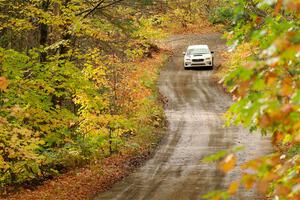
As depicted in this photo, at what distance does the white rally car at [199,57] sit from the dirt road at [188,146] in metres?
2.15

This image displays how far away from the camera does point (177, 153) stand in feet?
56.0

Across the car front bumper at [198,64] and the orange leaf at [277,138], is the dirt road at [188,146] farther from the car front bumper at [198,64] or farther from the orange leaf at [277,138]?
the orange leaf at [277,138]

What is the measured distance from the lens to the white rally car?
35.6m

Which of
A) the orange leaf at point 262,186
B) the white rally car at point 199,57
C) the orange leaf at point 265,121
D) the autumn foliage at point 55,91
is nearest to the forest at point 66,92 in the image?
the autumn foliage at point 55,91

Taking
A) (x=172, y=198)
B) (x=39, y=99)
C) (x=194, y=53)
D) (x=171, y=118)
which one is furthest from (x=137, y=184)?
(x=194, y=53)

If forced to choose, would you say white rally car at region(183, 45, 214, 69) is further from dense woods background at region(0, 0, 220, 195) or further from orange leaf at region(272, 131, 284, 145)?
orange leaf at region(272, 131, 284, 145)

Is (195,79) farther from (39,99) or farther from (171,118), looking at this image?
(39,99)

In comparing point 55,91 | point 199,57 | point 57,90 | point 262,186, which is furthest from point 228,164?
point 199,57

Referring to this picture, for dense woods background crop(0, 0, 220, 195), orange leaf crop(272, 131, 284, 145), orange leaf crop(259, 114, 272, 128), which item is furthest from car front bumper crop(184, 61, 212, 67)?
orange leaf crop(259, 114, 272, 128)

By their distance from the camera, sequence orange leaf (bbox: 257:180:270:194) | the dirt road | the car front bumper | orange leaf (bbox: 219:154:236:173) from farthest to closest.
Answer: the car front bumper, the dirt road, orange leaf (bbox: 219:154:236:173), orange leaf (bbox: 257:180:270:194)

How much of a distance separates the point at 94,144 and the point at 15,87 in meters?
5.62

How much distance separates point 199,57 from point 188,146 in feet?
61.0

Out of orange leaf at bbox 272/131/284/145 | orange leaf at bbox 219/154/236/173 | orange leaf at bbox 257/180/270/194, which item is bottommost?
orange leaf at bbox 257/180/270/194

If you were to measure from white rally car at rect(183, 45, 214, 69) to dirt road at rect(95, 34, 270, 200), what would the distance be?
7.05ft
